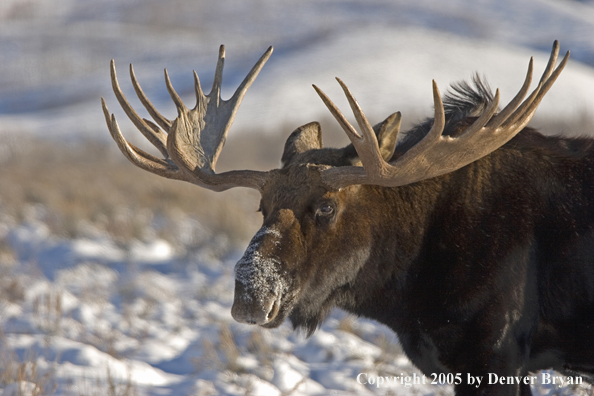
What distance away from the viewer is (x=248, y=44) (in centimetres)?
4319

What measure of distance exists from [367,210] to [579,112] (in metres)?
24.8

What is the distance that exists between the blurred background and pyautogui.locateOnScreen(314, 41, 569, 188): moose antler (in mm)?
774

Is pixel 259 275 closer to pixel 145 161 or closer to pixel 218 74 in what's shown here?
pixel 145 161

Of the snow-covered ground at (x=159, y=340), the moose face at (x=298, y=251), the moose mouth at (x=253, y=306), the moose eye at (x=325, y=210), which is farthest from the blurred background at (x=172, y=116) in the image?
the moose eye at (x=325, y=210)

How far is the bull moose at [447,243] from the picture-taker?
10.5ft

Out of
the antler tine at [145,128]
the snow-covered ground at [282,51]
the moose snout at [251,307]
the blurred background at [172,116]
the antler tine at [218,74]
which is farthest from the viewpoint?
the snow-covered ground at [282,51]

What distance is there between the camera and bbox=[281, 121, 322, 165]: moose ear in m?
3.80

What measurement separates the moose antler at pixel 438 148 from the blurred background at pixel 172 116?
0.77 metres

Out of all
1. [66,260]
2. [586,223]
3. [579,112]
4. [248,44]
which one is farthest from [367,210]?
[248,44]

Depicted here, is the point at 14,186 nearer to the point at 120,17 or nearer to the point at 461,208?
the point at 461,208

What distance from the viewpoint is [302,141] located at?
3.89 m

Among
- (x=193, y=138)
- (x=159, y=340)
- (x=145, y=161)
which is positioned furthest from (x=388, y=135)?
(x=159, y=340)

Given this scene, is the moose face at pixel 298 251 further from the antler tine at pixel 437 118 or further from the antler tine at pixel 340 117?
the antler tine at pixel 437 118

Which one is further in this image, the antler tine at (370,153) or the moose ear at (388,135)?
the moose ear at (388,135)
